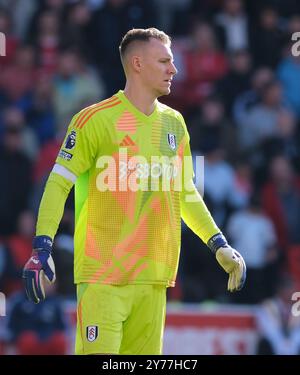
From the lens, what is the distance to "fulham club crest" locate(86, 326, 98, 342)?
780cm

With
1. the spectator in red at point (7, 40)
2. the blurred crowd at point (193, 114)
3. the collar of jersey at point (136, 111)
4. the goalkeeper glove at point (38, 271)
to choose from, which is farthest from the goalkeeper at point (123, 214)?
the spectator in red at point (7, 40)

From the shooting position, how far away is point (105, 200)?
26.1ft

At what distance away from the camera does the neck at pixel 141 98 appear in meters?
8.16

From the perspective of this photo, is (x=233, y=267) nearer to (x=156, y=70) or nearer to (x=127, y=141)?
(x=127, y=141)

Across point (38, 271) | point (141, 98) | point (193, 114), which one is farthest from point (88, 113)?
point (193, 114)

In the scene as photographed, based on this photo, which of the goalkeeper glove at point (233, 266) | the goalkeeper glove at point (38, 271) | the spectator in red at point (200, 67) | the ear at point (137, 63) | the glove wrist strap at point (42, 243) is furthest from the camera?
the spectator in red at point (200, 67)

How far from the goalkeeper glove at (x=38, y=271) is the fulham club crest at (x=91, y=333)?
0.46 meters

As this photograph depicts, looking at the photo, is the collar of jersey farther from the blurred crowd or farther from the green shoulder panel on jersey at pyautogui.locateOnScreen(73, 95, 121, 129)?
the blurred crowd

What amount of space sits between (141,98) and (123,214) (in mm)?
775

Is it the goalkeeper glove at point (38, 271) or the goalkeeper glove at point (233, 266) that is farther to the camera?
the goalkeeper glove at point (233, 266)

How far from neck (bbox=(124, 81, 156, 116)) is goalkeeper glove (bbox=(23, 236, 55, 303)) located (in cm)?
113

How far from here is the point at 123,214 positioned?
26.1 feet

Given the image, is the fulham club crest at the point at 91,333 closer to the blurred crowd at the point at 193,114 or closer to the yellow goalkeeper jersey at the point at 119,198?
the yellow goalkeeper jersey at the point at 119,198
